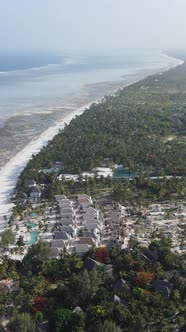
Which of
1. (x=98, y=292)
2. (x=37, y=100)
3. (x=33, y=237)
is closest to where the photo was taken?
(x=98, y=292)

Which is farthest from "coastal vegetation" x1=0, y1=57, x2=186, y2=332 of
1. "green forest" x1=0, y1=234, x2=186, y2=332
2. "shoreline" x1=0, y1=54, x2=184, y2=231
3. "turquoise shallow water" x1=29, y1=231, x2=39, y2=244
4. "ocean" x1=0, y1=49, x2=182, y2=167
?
"ocean" x1=0, y1=49, x2=182, y2=167

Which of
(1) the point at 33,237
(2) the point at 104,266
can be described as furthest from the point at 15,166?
(2) the point at 104,266

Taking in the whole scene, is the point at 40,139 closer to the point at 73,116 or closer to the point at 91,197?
the point at 73,116

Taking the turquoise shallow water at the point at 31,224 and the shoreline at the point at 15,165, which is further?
the shoreline at the point at 15,165

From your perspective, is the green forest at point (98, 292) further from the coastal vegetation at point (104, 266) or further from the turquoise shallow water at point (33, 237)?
the turquoise shallow water at point (33, 237)

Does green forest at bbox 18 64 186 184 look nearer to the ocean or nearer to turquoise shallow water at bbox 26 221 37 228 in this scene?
the ocean

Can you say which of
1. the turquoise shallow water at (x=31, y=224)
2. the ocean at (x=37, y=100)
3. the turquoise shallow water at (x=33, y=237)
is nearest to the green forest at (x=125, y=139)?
the ocean at (x=37, y=100)

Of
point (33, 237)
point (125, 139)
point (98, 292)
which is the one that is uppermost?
point (125, 139)

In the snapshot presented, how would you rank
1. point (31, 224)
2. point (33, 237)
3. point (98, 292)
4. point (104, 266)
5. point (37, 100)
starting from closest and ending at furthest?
point (98, 292) < point (104, 266) < point (33, 237) < point (31, 224) < point (37, 100)

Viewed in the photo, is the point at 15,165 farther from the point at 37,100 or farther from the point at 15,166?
the point at 37,100

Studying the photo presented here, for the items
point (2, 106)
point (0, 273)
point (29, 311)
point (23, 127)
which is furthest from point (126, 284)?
point (2, 106)

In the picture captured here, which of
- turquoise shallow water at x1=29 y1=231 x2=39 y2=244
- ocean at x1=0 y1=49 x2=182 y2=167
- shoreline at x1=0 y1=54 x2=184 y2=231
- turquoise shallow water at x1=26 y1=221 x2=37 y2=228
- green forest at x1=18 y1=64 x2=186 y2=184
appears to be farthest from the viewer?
ocean at x1=0 y1=49 x2=182 y2=167
